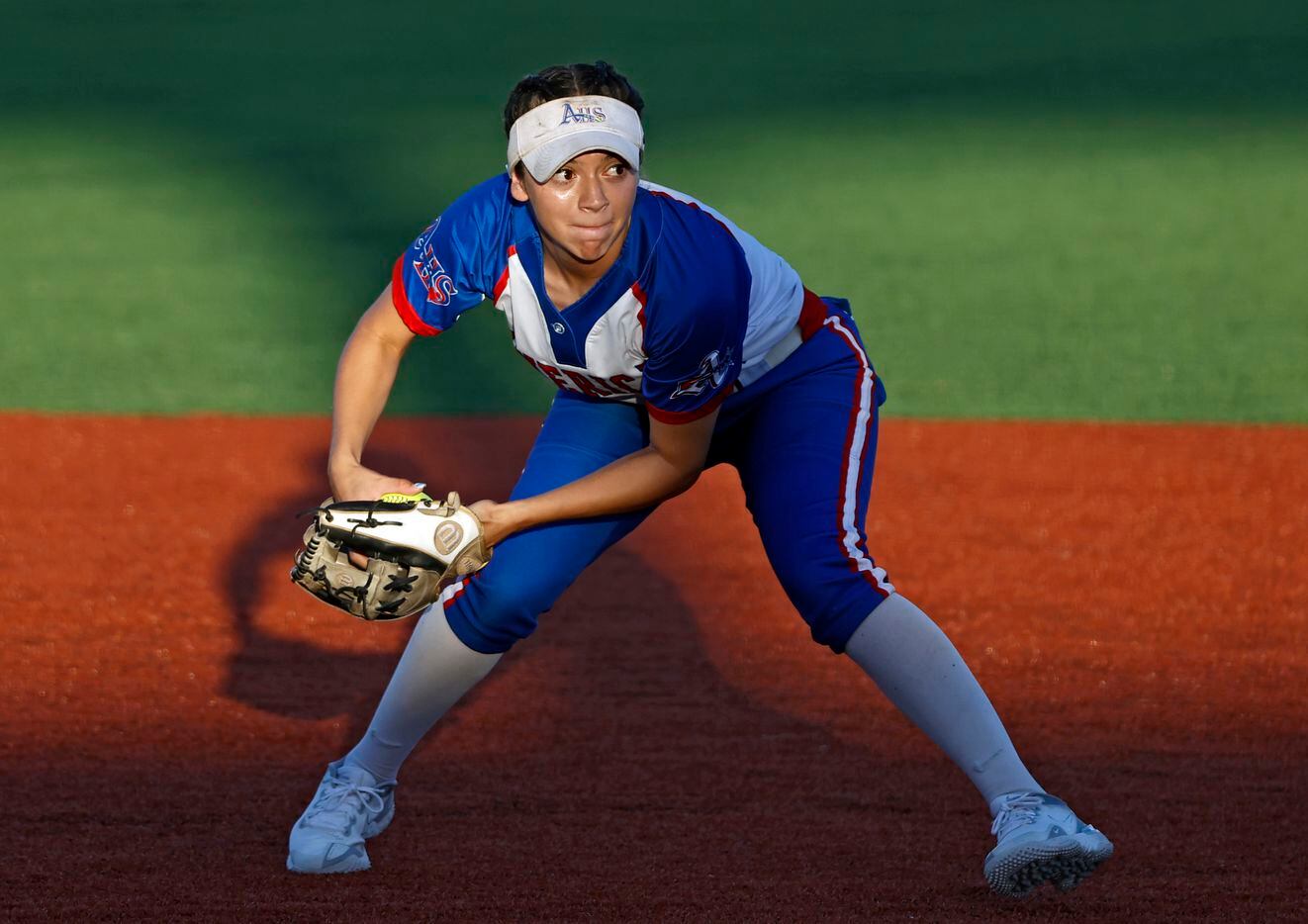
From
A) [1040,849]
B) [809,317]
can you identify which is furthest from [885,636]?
[809,317]

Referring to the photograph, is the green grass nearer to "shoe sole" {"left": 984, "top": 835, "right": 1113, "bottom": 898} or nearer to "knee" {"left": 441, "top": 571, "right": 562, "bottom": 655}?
"knee" {"left": 441, "top": 571, "right": 562, "bottom": 655}

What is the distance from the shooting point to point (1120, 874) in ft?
9.91

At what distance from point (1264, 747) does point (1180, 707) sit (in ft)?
0.91

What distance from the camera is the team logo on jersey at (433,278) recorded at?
116 inches

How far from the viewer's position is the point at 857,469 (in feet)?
9.83

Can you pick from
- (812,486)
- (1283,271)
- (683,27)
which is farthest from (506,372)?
(683,27)

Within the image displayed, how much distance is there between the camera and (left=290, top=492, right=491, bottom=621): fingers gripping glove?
9.31 ft

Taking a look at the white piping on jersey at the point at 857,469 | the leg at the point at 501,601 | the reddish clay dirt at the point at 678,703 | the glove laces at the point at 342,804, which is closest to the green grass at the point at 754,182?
the reddish clay dirt at the point at 678,703

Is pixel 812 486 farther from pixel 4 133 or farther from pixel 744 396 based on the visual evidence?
pixel 4 133

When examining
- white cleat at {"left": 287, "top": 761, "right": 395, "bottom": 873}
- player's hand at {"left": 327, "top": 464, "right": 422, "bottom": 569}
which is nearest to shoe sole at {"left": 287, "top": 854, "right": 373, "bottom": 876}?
white cleat at {"left": 287, "top": 761, "right": 395, "bottom": 873}

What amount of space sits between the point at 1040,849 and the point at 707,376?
0.94 m

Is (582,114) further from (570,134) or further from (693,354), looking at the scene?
(693,354)

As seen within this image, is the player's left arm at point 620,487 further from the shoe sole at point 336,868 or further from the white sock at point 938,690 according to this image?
the shoe sole at point 336,868

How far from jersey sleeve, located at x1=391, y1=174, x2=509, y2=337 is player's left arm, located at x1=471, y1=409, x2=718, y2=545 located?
1.14ft
